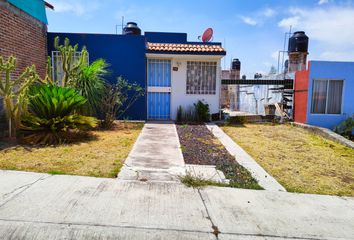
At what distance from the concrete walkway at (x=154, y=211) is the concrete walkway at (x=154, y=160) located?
320 millimetres

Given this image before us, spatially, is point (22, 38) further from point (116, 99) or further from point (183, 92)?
point (183, 92)

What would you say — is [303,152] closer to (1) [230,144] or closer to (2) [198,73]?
(1) [230,144]

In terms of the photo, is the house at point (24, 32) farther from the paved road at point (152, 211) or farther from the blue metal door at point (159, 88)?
the paved road at point (152, 211)

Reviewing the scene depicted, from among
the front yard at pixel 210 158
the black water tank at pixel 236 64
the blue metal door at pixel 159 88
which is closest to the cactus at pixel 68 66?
the blue metal door at pixel 159 88

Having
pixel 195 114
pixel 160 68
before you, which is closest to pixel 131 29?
pixel 160 68

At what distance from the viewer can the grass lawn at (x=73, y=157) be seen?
4.46 meters


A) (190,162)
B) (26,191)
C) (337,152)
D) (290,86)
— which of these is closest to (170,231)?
(26,191)

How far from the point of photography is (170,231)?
8.97 ft

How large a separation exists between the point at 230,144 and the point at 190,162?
2.36 metres

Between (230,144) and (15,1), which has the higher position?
(15,1)

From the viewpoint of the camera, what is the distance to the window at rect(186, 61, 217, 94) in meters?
11.8

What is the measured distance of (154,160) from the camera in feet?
17.4

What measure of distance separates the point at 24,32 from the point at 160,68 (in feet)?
17.9

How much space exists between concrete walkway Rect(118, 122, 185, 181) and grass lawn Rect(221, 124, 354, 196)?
75.4 inches
